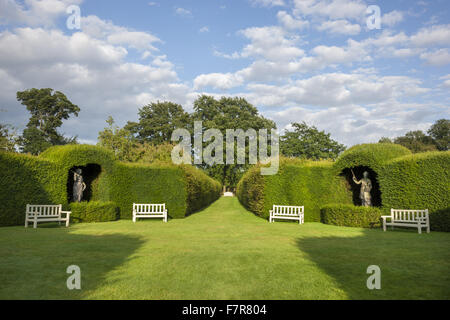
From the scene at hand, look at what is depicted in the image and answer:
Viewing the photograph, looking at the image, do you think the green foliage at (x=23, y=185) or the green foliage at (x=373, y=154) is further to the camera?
the green foliage at (x=373, y=154)

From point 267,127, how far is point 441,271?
38.6 m

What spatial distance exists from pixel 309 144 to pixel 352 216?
30.0m

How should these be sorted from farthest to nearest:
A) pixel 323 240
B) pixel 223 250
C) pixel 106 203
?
1. pixel 106 203
2. pixel 323 240
3. pixel 223 250

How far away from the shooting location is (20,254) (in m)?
5.41

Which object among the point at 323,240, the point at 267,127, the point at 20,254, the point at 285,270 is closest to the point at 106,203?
the point at 20,254

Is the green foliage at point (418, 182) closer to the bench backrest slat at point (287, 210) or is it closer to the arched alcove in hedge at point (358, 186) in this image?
the arched alcove in hedge at point (358, 186)

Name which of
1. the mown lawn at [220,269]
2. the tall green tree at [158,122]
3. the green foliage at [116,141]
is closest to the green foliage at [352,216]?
the mown lawn at [220,269]

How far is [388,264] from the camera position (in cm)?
495

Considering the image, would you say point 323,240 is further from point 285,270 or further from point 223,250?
point 285,270

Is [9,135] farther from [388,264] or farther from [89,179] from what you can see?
[388,264]

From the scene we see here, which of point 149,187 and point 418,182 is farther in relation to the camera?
point 149,187

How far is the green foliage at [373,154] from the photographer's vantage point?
11.9 m

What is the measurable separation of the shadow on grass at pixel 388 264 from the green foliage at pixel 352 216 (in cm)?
372

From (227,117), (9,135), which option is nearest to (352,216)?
(9,135)
